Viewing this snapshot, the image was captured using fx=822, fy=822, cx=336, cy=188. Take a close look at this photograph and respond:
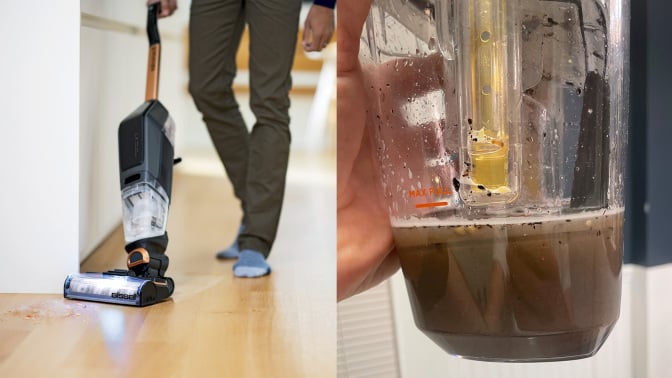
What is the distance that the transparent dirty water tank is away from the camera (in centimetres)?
45

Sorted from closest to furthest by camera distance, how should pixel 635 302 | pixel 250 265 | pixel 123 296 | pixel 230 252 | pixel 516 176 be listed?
pixel 516 176 < pixel 635 302 < pixel 123 296 < pixel 250 265 < pixel 230 252

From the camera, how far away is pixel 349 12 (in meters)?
0.53

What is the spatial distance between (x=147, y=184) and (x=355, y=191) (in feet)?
2.46

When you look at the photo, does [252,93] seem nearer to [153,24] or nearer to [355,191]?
[153,24]

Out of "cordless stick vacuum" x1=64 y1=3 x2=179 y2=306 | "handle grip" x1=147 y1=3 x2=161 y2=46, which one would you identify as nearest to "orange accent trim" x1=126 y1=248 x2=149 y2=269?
"cordless stick vacuum" x1=64 y1=3 x2=179 y2=306

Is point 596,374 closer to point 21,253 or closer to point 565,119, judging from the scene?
point 565,119

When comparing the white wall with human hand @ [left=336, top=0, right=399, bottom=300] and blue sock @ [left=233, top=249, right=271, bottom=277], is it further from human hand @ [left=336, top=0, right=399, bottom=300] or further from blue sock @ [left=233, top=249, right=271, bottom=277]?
human hand @ [left=336, top=0, right=399, bottom=300]

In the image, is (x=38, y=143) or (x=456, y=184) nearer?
(x=456, y=184)

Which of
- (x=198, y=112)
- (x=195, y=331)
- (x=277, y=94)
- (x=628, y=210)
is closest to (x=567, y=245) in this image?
(x=628, y=210)

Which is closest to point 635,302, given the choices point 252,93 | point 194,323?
point 194,323

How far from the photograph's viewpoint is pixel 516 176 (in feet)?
1.49

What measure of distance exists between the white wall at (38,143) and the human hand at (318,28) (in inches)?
14.3

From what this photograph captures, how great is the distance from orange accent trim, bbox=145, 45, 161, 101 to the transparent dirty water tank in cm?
87

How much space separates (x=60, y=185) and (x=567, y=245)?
0.96 metres
